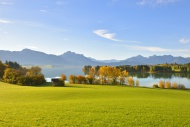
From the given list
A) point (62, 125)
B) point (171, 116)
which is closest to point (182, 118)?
point (171, 116)

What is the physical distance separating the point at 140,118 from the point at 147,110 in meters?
3.37

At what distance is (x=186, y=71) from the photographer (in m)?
195

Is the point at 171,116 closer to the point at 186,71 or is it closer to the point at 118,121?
the point at 118,121

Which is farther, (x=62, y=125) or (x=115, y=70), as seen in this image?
(x=115, y=70)

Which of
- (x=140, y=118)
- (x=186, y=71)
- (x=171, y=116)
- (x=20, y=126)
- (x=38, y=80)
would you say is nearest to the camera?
(x=20, y=126)

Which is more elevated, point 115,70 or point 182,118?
point 115,70

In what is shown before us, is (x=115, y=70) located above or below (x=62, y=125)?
above

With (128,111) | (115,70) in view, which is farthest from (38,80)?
(128,111)

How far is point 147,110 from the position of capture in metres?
18.0

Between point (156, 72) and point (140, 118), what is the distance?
192640 mm

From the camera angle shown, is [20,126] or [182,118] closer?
[20,126]

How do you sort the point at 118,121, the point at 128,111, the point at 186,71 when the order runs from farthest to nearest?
the point at 186,71 → the point at 128,111 → the point at 118,121

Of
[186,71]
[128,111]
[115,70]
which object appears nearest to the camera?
[128,111]

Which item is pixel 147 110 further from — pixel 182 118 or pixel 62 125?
pixel 62 125
